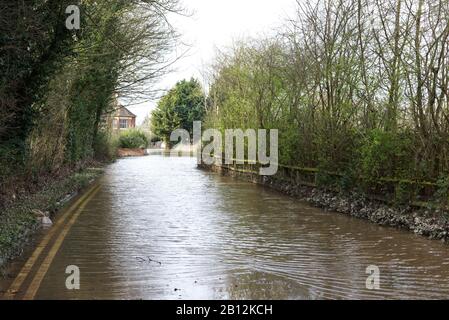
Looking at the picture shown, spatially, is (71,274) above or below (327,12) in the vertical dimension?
below

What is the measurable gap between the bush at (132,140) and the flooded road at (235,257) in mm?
64772

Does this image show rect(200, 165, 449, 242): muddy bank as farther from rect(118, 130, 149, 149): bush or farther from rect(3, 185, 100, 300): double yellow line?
rect(118, 130, 149, 149): bush

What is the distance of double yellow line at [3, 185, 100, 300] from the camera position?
6.66m

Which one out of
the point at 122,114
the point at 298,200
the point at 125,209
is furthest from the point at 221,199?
the point at 122,114

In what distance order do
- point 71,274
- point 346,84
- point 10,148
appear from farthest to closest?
point 346,84 < point 10,148 < point 71,274

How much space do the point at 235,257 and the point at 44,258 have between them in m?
2.96

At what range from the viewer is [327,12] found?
19031 millimetres

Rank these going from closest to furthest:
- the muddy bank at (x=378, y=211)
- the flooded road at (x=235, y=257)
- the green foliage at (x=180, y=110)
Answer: the flooded road at (x=235, y=257), the muddy bank at (x=378, y=211), the green foliage at (x=180, y=110)

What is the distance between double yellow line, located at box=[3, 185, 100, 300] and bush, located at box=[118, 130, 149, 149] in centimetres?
6469

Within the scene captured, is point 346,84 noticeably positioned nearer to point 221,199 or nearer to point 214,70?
point 221,199

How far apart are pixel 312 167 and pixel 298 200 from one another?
72.3 inches

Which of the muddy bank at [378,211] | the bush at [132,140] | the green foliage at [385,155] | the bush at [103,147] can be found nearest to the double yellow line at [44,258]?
the muddy bank at [378,211]

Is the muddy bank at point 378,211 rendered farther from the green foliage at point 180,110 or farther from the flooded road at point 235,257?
the green foliage at point 180,110

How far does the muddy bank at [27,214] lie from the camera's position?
879cm
